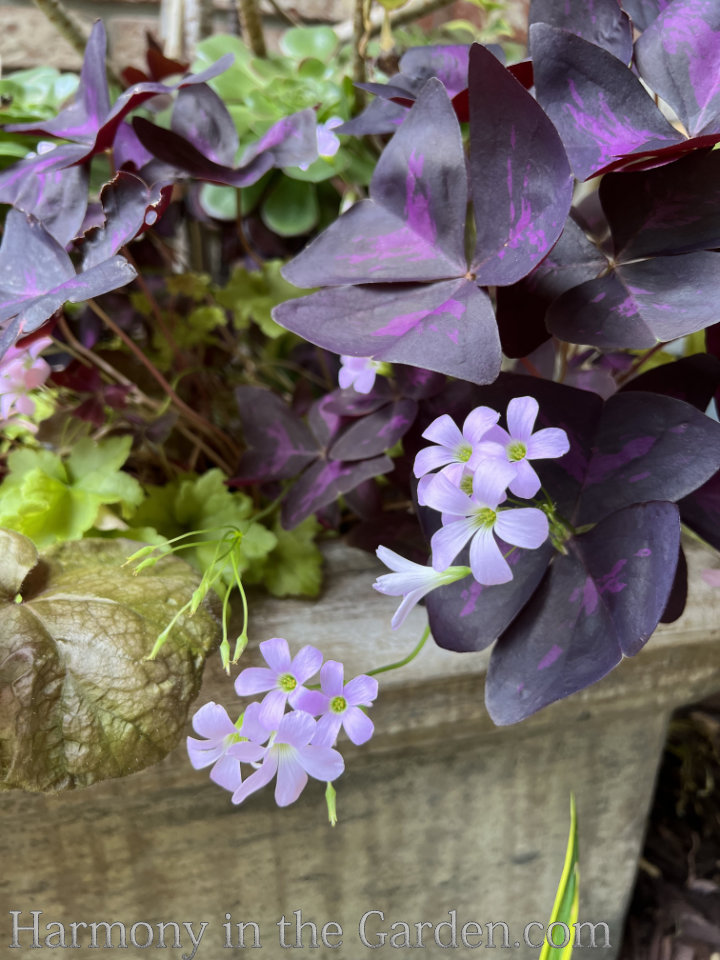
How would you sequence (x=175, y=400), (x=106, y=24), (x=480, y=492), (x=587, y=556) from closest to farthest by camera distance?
(x=480, y=492) < (x=587, y=556) < (x=175, y=400) < (x=106, y=24)

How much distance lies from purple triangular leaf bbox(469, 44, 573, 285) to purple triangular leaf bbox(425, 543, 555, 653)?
0.18 meters

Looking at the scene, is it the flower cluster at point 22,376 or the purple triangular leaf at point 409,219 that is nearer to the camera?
the purple triangular leaf at point 409,219

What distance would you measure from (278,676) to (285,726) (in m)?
0.03

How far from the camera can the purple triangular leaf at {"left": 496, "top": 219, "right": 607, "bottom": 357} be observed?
1.56 feet

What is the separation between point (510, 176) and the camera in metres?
0.43

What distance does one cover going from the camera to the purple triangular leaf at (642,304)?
16.3 inches

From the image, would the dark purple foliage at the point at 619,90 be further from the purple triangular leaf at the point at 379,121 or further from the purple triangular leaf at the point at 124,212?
the purple triangular leaf at the point at 124,212

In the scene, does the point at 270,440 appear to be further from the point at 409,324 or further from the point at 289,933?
the point at 289,933

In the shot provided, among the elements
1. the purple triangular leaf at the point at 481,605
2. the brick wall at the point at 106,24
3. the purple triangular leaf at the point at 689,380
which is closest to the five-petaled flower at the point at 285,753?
the purple triangular leaf at the point at 481,605

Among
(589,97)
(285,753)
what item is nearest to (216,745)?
(285,753)

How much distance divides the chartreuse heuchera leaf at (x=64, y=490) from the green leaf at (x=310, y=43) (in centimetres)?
63

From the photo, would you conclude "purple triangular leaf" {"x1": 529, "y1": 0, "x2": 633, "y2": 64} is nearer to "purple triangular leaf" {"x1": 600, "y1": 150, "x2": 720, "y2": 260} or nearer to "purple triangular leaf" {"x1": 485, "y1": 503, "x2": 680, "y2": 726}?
"purple triangular leaf" {"x1": 600, "y1": 150, "x2": 720, "y2": 260}

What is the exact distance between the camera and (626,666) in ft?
2.04

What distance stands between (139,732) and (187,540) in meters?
0.22
